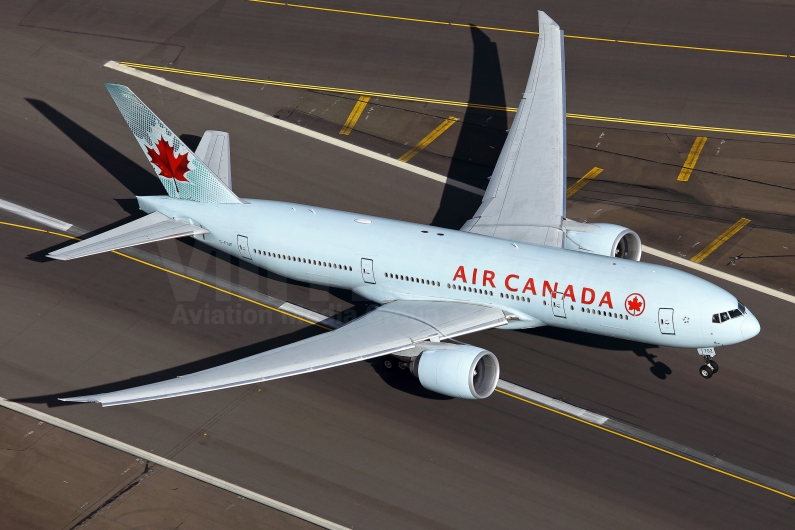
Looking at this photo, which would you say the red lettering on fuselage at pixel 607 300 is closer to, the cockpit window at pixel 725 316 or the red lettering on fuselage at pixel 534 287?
the red lettering on fuselage at pixel 534 287

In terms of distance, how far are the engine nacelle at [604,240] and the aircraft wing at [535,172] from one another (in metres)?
0.65

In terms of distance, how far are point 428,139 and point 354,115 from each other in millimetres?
4867

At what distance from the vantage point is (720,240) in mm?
51281

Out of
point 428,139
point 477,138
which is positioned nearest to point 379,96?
point 428,139

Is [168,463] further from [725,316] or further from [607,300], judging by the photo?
[725,316]

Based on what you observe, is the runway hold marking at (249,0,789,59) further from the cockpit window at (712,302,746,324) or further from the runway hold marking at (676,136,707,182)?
the cockpit window at (712,302,746,324)

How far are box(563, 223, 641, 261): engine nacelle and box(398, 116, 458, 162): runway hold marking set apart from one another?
13.3 m

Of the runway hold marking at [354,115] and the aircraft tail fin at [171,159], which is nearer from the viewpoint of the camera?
the aircraft tail fin at [171,159]

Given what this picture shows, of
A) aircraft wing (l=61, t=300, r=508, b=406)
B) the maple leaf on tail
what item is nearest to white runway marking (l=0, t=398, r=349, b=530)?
aircraft wing (l=61, t=300, r=508, b=406)

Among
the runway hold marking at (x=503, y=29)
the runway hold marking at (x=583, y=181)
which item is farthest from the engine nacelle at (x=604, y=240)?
the runway hold marking at (x=503, y=29)

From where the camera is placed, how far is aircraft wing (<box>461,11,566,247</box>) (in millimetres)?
47469

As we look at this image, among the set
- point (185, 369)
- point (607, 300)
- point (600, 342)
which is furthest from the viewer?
point (600, 342)

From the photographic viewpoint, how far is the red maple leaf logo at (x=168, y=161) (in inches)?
1837

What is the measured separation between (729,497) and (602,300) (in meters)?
9.05
